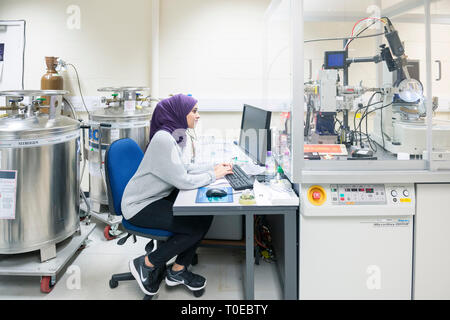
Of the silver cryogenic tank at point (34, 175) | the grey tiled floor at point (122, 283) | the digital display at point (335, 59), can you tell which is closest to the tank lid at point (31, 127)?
the silver cryogenic tank at point (34, 175)

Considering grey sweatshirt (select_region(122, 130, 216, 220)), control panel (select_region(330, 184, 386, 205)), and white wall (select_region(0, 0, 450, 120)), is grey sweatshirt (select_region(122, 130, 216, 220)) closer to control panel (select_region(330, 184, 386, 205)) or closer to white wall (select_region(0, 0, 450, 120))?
control panel (select_region(330, 184, 386, 205))

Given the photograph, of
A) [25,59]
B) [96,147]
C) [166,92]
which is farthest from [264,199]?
[25,59]

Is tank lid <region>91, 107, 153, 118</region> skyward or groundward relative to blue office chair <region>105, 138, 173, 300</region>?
skyward

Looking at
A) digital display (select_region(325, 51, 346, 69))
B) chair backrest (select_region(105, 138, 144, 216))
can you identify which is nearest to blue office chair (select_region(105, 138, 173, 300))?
chair backrest (select_region(105, 138, 144, 216))

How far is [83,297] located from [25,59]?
2.60 metres

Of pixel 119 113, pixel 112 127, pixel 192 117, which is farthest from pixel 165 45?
pixel 192 117

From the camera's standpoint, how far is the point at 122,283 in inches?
79.6

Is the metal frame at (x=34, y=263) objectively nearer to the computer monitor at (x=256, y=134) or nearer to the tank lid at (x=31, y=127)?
the tank lid at (x=31, y=127)

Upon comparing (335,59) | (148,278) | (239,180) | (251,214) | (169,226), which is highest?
(335,59)

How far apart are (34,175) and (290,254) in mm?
1455

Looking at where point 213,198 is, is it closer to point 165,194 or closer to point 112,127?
point 165,194

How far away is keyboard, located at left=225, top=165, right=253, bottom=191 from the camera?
68.1 inches

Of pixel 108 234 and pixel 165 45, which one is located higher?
pixel 165 45

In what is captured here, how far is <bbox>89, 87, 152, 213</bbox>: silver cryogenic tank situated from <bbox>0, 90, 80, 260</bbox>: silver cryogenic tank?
540 millimetres
